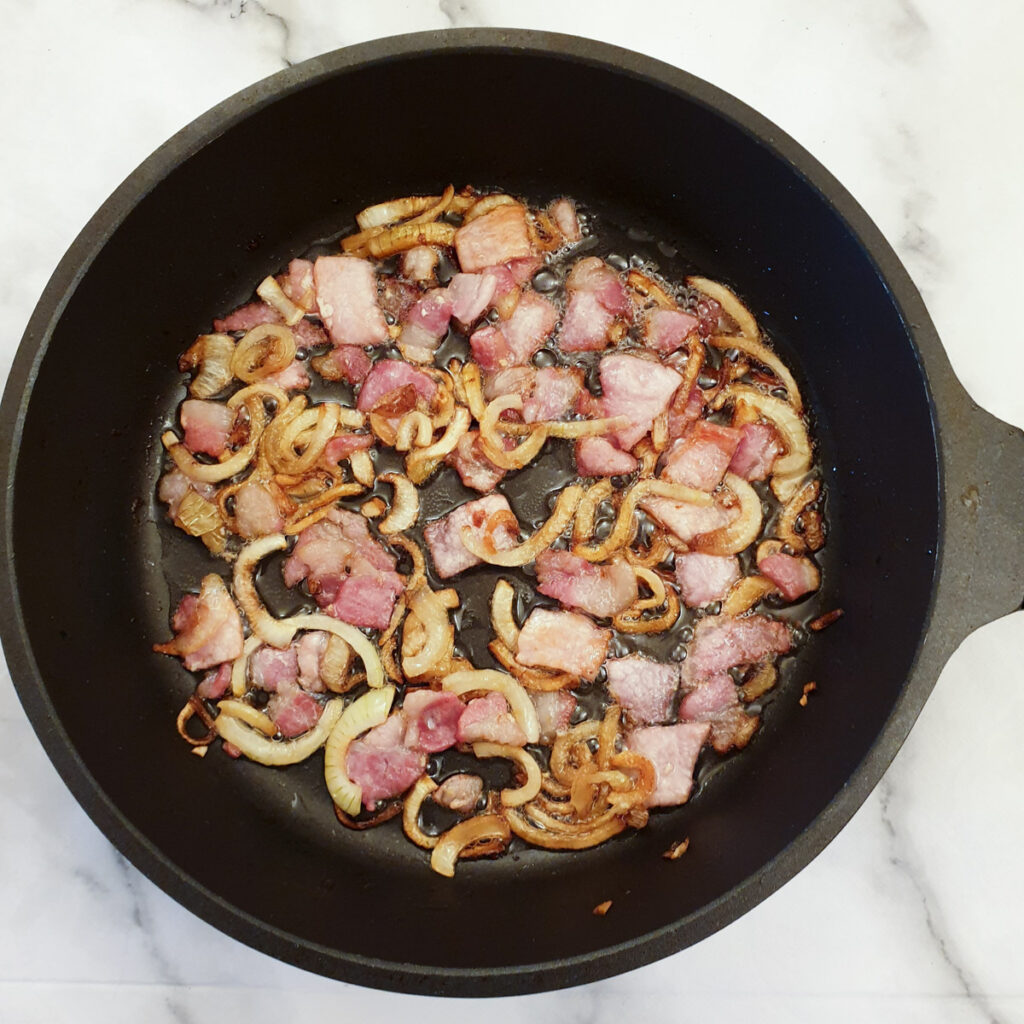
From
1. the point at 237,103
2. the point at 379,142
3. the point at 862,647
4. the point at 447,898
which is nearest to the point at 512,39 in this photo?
the point at 379,142

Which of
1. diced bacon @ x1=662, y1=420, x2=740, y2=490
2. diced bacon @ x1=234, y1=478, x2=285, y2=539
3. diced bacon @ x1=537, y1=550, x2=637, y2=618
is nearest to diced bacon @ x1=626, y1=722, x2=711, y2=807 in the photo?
diced bacon @ x1=537, y1=550, x2=637, y2=618

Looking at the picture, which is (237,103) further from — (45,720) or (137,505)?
(45,720)

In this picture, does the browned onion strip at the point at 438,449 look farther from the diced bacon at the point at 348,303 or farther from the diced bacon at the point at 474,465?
the diced bacon at the point at 348,303

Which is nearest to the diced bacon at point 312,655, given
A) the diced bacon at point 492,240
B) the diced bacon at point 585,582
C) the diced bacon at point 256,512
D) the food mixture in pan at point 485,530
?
the food mixture in pan at point 485,530

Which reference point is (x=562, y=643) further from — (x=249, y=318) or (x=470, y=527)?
(x=249, y=318)

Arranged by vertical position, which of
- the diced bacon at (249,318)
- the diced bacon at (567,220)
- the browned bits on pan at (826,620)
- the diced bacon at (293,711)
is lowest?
the diced bacon at (293,711)
